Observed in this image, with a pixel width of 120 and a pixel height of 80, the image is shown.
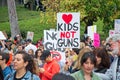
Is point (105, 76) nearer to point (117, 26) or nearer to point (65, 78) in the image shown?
point (65, 78)

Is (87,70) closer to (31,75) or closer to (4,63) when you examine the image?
(31,75)

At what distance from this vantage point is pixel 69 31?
10703mm

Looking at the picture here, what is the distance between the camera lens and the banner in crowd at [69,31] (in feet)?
34.9

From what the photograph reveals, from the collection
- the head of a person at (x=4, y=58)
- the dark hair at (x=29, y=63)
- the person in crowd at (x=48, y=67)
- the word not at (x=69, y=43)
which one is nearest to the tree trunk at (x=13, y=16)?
the word not at (x=69, y=43)

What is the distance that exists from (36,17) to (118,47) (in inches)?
1658

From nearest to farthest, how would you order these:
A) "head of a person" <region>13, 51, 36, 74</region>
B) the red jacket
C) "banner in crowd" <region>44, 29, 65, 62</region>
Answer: "head of a person" <region>13, 51, 36, 74</region>
the red jacket
"banner in crowd" <region>44, 29, 65, 62</region>

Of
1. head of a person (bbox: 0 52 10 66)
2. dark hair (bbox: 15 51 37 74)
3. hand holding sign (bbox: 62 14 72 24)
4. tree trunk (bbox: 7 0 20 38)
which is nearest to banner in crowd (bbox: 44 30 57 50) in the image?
hand holding sign (bbox: 62 14 72 24)

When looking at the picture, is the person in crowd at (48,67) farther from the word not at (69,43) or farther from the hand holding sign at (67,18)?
the hand holding sign at (67,18)

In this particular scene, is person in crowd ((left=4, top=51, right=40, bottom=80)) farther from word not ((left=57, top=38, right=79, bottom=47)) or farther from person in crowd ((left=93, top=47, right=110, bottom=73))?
word not ((left=57, top=38, right=79, bottom=47))

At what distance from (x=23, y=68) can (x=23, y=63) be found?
7 cm

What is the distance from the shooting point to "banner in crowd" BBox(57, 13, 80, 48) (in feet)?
34.9

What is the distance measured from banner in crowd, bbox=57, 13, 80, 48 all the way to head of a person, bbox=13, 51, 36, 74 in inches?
158

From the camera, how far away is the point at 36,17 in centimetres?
4831

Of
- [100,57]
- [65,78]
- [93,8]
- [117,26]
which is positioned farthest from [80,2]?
[65,78]
